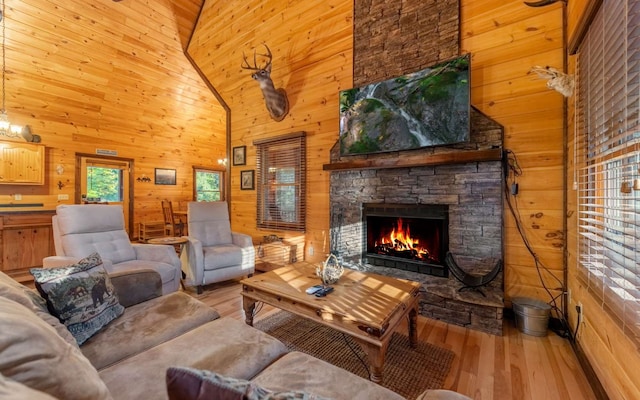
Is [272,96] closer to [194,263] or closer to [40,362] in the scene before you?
[194,263]

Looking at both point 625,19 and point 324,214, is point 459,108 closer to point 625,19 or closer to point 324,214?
point 625,19

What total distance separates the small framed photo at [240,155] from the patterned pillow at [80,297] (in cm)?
330

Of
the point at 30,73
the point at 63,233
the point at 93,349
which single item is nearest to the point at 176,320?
the point at 93,349

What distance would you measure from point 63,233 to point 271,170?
2561mm

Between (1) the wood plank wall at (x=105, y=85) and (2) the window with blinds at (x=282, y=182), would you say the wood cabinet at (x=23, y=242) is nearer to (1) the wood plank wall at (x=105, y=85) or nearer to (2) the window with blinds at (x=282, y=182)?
(1) the wood plank wall at (x=105, y=85)

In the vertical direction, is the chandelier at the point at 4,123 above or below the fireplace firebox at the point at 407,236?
above

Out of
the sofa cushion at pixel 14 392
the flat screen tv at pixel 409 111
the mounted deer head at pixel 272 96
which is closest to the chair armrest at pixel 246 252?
the flat screen tv at pixel 409 111

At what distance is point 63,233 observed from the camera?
2584 millimetres

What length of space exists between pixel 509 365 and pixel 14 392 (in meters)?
2.46

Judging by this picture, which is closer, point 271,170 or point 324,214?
point 324,214

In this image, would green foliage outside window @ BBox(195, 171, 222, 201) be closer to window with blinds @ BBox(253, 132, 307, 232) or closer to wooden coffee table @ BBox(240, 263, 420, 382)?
window with blinds @ BBox(253, 132, 307, 232)

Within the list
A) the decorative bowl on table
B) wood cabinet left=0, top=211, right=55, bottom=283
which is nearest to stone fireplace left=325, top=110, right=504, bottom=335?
the decorative bowl on table

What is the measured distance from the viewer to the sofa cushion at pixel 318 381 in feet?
3.36

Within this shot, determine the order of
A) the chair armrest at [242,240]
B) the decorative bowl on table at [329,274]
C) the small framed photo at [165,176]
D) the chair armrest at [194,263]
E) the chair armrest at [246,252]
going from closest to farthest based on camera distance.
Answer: the decorative bowl on table at [329,274], the chair armrest at [194,263], the chair armrest at [246,252], the chair armrest at [242,240], the small framed photo at [165,176]
